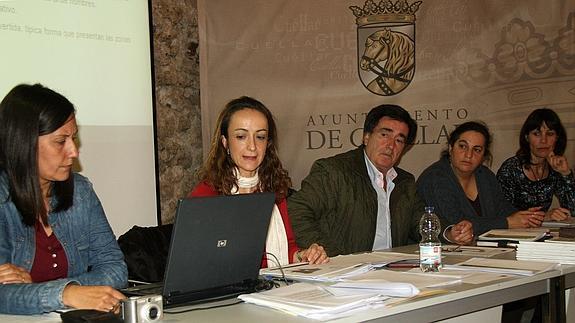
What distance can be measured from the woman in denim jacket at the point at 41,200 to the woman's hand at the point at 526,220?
2.06 metres

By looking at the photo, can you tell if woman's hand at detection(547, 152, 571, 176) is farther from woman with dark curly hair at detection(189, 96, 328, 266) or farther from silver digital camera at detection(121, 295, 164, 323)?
silver digital camera at detection(121, 295, 164, 323)

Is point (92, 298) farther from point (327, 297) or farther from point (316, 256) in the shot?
point (316, 256)

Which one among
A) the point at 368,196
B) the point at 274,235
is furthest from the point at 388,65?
the point at 274,235

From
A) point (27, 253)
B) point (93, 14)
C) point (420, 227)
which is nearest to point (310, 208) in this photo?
point (420, 227)

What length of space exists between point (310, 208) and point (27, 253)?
4.38ft

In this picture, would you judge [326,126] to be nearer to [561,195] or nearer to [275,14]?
[275,14]

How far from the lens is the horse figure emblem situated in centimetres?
509

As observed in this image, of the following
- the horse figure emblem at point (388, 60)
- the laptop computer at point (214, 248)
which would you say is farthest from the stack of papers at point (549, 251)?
the horse figure emblem at point (388, 60)

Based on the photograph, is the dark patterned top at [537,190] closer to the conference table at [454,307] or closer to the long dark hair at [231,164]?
the conference table at [454,307]

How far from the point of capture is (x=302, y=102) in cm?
528

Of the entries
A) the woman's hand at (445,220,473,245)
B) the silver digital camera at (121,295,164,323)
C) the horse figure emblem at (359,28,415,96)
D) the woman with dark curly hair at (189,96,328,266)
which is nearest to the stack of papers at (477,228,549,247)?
the woman's hand at (445,220,473,245)

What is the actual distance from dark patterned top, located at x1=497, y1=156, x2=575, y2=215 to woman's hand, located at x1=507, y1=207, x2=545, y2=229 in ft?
2.55

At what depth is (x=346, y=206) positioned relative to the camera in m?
3.39

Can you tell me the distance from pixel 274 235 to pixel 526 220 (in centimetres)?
145
